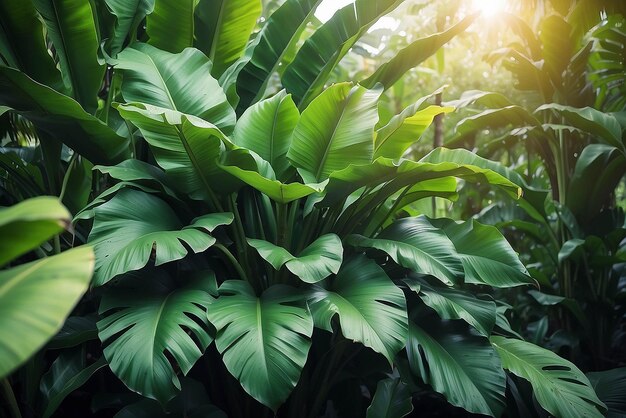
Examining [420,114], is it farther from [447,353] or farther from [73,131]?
[73,131]

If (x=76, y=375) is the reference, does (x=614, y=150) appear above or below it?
above

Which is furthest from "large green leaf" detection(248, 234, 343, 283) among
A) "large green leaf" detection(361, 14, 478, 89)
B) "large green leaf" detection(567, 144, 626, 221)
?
"large green leaf" detection(567, 144, 626, 221)

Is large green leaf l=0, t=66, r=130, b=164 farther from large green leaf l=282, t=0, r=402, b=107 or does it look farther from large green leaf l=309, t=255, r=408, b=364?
large green leaf l=309, t=255, r=408, b=364

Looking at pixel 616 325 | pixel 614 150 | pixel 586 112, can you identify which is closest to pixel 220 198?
pixel 586 112

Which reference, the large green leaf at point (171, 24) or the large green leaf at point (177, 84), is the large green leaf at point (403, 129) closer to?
the large green leaf at point (177, 84)

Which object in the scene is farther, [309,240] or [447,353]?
[309,240]

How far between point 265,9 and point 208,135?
302cm

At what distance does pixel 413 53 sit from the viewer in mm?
2492

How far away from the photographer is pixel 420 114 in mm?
2111

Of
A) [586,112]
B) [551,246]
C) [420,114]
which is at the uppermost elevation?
[420,114]

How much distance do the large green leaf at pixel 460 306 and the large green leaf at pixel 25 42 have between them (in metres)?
1.75

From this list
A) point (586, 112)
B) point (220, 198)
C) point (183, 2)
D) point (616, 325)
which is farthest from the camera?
point (616, 325)

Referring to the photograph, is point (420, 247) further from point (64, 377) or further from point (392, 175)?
point (64, 377)

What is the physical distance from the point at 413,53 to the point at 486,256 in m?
1.02
